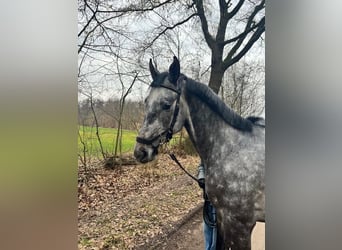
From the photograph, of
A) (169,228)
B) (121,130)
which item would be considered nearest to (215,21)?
(121,130)

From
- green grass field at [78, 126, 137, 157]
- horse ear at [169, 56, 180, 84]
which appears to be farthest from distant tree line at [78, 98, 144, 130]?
horse ear at [169, 56, 180, 84]

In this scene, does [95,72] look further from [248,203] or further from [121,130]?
[248,203]

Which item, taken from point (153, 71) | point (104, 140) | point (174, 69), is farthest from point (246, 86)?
point (104, 140)

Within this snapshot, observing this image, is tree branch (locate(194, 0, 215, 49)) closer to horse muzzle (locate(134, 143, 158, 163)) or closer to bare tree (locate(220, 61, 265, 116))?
bare tree (locate(220, 61, 265, 116))

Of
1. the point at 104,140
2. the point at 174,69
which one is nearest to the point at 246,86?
the point at 174,69

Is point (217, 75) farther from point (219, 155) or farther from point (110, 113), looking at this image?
point (110, 113)

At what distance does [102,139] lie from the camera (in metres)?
2.02

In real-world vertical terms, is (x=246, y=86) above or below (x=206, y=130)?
above

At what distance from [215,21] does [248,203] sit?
1.01 meters

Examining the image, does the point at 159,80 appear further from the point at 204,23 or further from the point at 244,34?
the point at 244,34

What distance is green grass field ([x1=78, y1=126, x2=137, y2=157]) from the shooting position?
6.59 feet

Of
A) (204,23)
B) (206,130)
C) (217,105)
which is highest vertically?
(204,23)

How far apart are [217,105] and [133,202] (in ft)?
2.33

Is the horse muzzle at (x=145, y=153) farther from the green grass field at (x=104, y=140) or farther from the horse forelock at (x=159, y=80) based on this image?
the horse forelock at (x=159, y=80)
